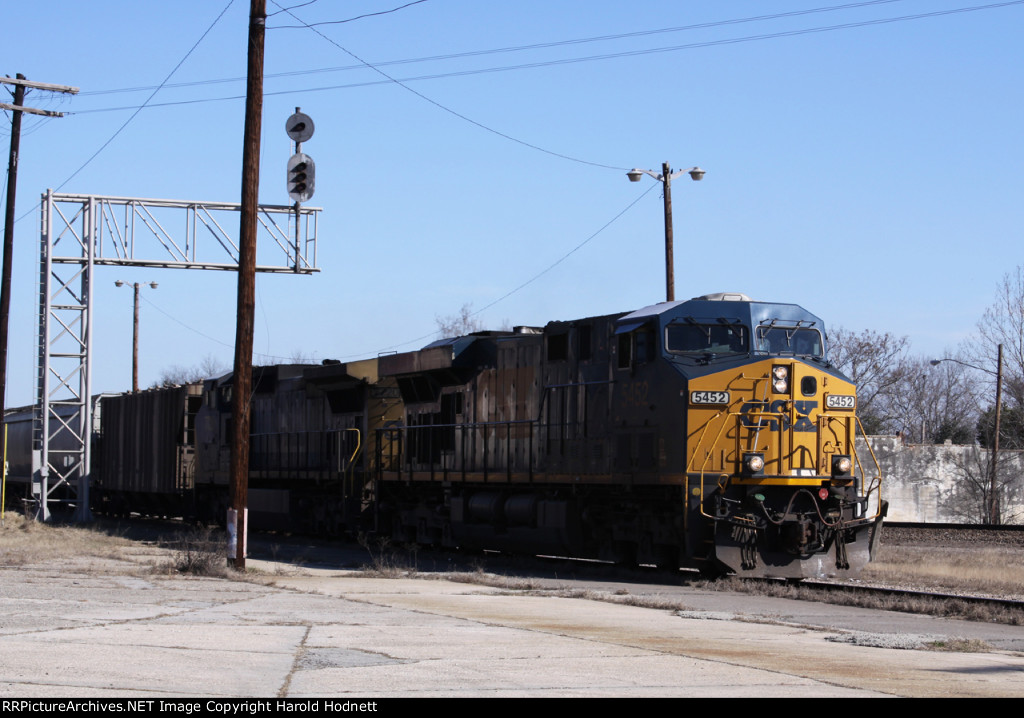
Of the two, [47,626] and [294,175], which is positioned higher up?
[294,175]

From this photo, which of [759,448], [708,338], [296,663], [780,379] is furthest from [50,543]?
[296,663]

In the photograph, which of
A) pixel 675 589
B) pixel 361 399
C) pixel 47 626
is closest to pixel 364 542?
pixel 361 399

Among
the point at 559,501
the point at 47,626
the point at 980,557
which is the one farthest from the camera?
the point at 980,557

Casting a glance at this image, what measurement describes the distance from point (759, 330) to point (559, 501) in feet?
13.8

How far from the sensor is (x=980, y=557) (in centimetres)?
2347

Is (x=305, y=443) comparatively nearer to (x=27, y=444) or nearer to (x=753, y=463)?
(x=753, y=463)

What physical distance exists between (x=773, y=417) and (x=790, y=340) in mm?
1355

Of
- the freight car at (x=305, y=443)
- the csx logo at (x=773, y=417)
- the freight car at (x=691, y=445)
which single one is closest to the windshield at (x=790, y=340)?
the freight car at (x=691, y=445)

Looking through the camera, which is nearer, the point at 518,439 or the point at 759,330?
the point at 759,330

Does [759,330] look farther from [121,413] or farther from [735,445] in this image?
[121,413]

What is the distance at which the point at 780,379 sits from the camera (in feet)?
56.4

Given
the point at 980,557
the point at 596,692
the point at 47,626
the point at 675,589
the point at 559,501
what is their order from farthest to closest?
the point at 980,557 → the point at 559,501 → the point at 675,589 → the point at 47,626 → the point at 596,692

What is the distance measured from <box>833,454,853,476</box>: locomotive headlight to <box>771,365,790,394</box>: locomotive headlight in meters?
1.18

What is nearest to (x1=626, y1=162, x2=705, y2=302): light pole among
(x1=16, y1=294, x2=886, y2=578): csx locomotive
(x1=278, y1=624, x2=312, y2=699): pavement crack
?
(x1=16, y1=294, x2=886, y2=578): csx locomotive
